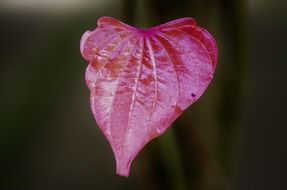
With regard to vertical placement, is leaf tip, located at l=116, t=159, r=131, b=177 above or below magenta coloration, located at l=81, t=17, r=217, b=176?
below

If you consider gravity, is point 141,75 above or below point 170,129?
above

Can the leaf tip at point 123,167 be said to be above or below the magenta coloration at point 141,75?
below
